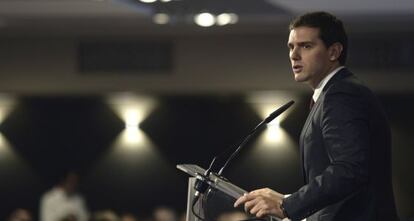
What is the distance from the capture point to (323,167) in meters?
1.94

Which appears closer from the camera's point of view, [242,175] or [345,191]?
[345,191]

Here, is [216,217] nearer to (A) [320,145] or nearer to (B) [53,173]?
(A) [320,145]

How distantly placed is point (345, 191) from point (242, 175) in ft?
24.9

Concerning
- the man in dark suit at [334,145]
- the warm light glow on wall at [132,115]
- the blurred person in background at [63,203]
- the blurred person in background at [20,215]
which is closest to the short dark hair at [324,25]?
the man in dark suit at [334,145]

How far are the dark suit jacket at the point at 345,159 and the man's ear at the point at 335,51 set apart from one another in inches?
1.3

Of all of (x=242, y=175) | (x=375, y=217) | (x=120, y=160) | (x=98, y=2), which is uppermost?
(x=98, y=2)

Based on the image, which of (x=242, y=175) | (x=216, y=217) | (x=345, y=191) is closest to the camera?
(x=345, y=191)

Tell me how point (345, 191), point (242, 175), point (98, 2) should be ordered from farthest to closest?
point (242, 175) < point (98, 2) < point (345, 191)

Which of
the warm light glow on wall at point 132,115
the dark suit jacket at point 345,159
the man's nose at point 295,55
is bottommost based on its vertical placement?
the dark suit jacket at point 345,159

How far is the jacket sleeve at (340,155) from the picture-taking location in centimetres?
184

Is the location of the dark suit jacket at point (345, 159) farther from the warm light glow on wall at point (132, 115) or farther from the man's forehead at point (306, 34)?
the warm light glow on wall at point (132, 115)

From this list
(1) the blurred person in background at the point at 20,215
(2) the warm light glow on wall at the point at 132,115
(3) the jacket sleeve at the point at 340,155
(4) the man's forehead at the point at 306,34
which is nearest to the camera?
(3) the jacket sleeve at the point at 340,155

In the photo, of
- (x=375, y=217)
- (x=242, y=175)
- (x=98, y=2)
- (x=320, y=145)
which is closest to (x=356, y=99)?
(x=320, y=145)

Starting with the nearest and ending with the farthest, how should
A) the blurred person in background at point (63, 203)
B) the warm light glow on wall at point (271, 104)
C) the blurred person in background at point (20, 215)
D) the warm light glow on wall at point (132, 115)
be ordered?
1. the blurred person in background at point (20, 215)
2. the blurred person in background at point (63, 203)
3. the warm light glow on wall at point (271, 104)
4. the warm light glow on wall at point (132, 115)
